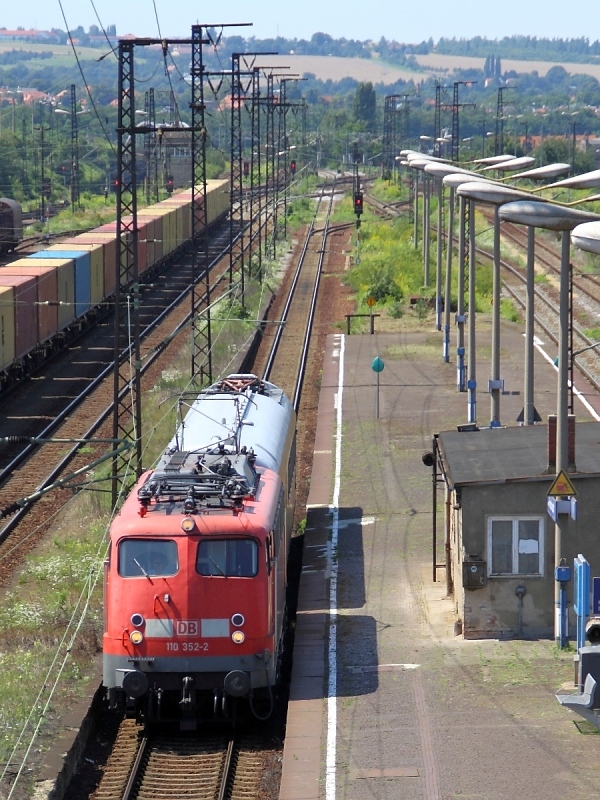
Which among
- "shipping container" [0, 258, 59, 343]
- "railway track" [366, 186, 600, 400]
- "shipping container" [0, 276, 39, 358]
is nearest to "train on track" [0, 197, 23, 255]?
"railway track" [366, 186, 600, 400]

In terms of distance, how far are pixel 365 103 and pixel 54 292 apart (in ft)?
536

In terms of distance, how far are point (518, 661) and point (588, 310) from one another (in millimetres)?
31207

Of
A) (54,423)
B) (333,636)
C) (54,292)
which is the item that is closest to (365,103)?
(54,292)

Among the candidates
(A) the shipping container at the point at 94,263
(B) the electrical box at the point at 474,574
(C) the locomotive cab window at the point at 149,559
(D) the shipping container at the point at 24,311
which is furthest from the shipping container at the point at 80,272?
(C) the locomotive cab window at the point at 149,559

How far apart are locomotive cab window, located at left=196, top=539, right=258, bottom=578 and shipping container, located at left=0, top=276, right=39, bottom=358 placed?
21145 mm

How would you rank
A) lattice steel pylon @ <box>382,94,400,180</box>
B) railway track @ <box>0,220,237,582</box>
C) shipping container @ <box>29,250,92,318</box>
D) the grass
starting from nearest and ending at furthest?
the grass < railway track @ <box>0,220,237,582</box> < shipping container @ <box>29,250,92,318</box> < lattice steel pylon @ <box>382,94,400,180</box>

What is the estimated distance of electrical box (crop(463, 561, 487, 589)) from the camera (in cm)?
1518

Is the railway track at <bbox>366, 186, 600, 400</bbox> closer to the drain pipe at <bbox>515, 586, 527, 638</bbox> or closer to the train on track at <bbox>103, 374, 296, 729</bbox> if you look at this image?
the drain pipe at <bbox>515, 586, 527, 638</bbox>

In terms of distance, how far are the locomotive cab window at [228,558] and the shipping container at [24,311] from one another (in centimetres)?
2115

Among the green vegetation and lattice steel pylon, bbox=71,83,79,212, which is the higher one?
lattice steel pylon, bbox=71,83,79,212

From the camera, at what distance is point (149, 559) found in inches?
531

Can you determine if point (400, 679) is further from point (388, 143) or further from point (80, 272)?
point (388, 143)

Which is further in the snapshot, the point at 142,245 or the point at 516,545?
the point at 142,245

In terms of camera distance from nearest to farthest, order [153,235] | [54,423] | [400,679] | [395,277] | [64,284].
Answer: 1. [400,679]
2. [54,423]
3. [64,284]
4. [395,277]
5. [153,235]
